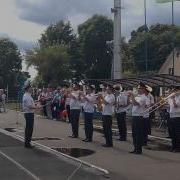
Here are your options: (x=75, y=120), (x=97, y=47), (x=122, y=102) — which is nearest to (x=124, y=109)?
(x=122, y=102)

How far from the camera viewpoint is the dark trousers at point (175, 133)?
622 inches

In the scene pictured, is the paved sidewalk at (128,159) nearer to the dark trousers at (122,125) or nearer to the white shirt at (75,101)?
the dark trousers at (122,125)

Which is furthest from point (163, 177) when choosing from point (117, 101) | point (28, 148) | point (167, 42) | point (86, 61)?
point (167, 42)

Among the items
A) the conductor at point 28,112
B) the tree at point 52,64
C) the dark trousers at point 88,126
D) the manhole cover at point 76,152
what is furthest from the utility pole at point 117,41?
the tree at point 52,64

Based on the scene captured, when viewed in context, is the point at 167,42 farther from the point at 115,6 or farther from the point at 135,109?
the point at 135,109

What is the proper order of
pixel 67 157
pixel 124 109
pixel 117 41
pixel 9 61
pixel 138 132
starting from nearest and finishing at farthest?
pixel 67 157 → pixel 138 132 → pixel 124 109 → pixel 117 41 → pixel 9 61

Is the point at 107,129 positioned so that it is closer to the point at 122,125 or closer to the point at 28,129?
the point at 122,125

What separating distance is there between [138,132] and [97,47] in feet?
208

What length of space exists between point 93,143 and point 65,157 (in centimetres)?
372

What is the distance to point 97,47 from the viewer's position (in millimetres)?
78188

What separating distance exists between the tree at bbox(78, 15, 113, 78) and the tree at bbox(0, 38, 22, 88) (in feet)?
39.9

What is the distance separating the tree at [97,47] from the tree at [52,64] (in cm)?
335

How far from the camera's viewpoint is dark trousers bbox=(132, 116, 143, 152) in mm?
15172

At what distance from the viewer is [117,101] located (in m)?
18.9
